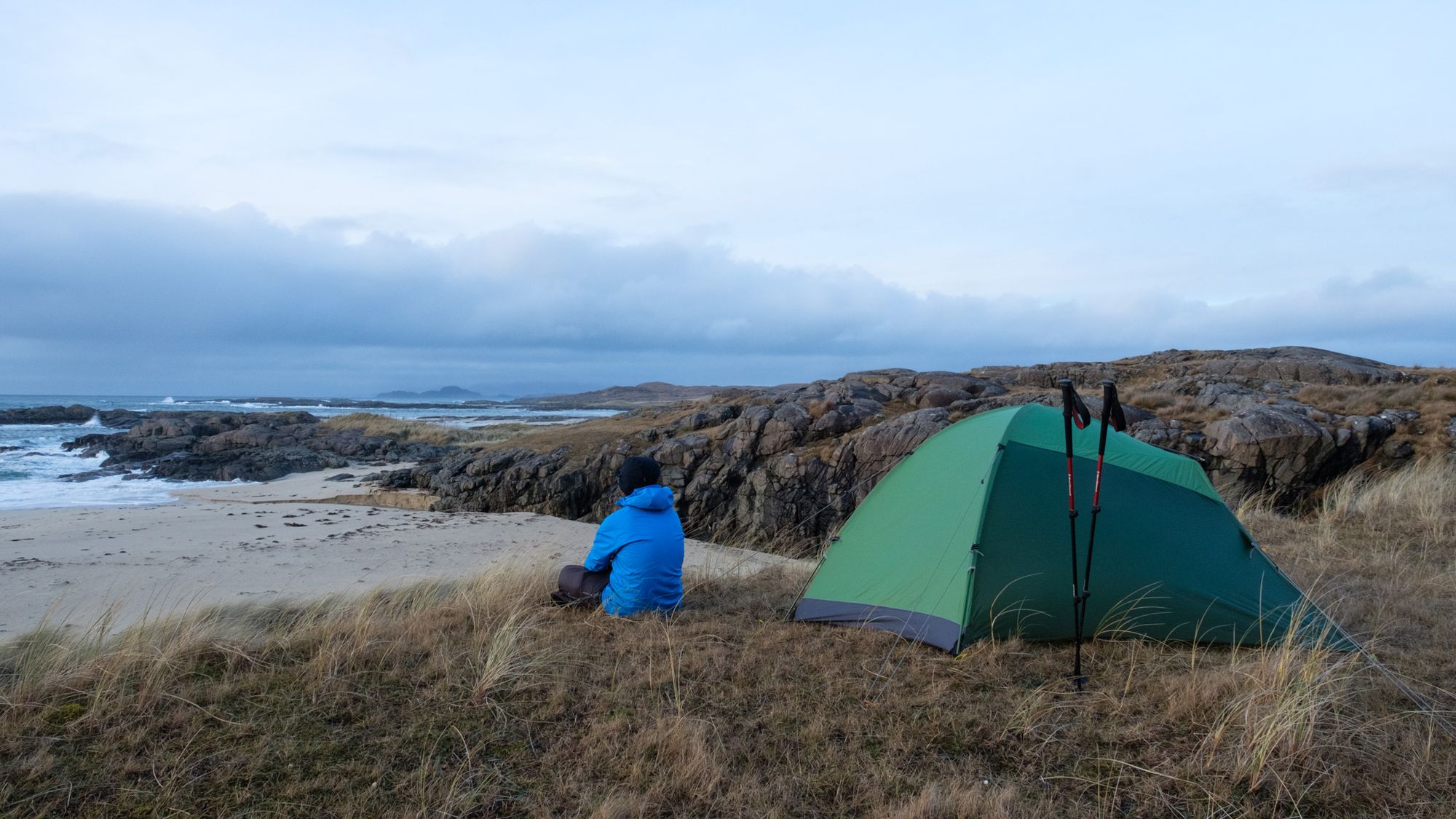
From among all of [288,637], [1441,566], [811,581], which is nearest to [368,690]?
[288,637]

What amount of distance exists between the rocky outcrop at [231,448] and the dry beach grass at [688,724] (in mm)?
23989

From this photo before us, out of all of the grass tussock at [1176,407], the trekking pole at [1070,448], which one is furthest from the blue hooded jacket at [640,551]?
→ the grass tussock at [1176,407]

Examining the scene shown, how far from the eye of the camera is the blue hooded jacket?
6.50 metres

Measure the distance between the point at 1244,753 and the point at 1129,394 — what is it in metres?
16.8

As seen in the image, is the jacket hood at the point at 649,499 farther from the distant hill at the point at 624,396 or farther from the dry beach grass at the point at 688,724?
the distant hill at the point at 624,396

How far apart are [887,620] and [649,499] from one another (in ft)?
7.00

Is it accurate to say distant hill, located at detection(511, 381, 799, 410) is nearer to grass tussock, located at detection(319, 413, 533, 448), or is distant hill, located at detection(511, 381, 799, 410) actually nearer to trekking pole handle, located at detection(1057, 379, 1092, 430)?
grass tussock, located at detection(319, 413, 533, 448)

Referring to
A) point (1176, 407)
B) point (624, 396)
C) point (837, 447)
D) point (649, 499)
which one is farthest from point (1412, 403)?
point (624, 396)

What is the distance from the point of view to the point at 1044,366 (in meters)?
31.3

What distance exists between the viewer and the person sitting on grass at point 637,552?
21.3 ft

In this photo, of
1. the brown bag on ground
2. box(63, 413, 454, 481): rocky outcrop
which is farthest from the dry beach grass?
box(63, 413, 454, 481): rocky outcrop

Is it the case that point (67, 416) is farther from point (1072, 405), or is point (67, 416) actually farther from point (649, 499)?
point (1072, 405)

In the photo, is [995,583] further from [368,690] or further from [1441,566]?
[1441,566]

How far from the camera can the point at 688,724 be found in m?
4.27
